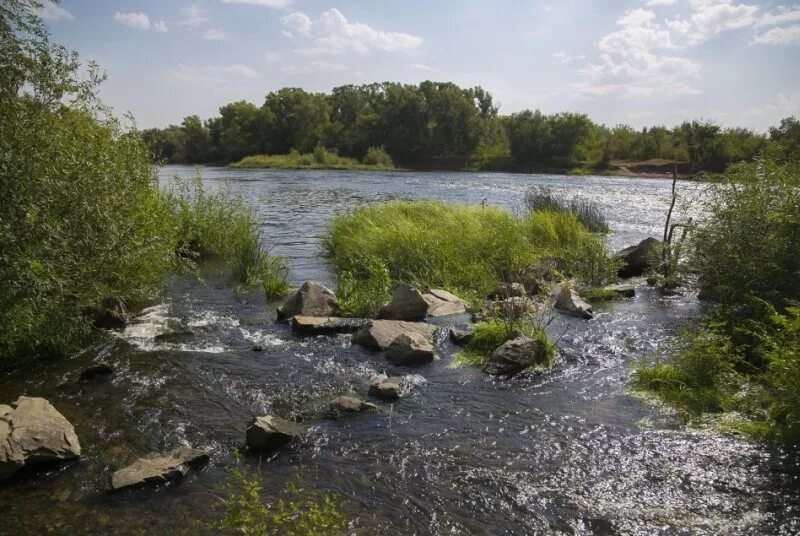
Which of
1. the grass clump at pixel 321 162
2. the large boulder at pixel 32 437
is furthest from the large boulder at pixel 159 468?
the grass clump at pixel 321 162

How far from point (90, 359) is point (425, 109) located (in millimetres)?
102886

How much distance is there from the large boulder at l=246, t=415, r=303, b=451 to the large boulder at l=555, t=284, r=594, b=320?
29.0 ft

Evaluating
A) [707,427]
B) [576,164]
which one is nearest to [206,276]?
[707,427]

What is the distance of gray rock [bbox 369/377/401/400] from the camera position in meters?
9.34

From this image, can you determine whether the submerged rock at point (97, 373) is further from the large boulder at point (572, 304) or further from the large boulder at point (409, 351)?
the large boulder at point (572, 304)

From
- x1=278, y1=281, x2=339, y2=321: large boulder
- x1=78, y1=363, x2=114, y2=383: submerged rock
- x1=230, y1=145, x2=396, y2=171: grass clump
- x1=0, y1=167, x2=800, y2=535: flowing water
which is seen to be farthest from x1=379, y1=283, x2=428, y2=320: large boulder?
x1=230, y1=145, x2=396, y2=171: grass clump

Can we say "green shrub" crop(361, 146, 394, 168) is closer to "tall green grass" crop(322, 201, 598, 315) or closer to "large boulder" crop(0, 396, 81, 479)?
"tall green grass" crop(322, 201, 598, 315)

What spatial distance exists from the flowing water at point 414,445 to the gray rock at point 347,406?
234mm

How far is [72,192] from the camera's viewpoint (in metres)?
9.16

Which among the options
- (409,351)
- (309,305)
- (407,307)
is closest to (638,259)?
(407,307)

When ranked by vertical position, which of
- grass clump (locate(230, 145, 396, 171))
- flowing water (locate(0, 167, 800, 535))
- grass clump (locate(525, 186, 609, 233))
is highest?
grass clump (locate(230, 145, 396, 171))

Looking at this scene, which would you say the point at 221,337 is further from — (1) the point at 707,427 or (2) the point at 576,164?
(2) the point at 576,164

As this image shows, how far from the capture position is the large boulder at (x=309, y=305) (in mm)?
13938

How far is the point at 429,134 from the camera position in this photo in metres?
106
